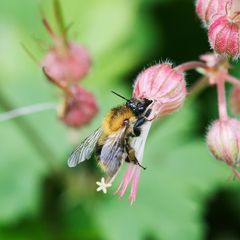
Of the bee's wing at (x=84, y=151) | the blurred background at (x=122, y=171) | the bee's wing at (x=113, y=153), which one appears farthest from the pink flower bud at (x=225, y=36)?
the blurred background at (x=122, y=171)

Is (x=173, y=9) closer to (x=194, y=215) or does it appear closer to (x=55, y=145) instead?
(x=55, y=145)

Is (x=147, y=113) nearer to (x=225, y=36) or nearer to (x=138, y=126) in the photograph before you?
(x=138, y=126)

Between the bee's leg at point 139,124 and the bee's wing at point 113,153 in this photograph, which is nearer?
the bee's wing at point 113,153

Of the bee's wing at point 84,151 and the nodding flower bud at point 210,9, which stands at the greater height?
the nodding flower bud at point 210,9

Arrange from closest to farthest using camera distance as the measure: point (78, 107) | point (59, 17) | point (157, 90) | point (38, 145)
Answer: point (157, 90)
point (59, 17)
point (78, 107)
point (38, 145)

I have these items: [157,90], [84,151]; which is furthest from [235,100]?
→ [84,151]

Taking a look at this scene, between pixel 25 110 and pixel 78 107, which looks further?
pixel 25 110

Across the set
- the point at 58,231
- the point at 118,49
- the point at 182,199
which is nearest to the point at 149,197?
the point at 182,199

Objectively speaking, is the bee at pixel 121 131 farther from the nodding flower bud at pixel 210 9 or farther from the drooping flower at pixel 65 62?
the drooping flower at pixel 65 62
